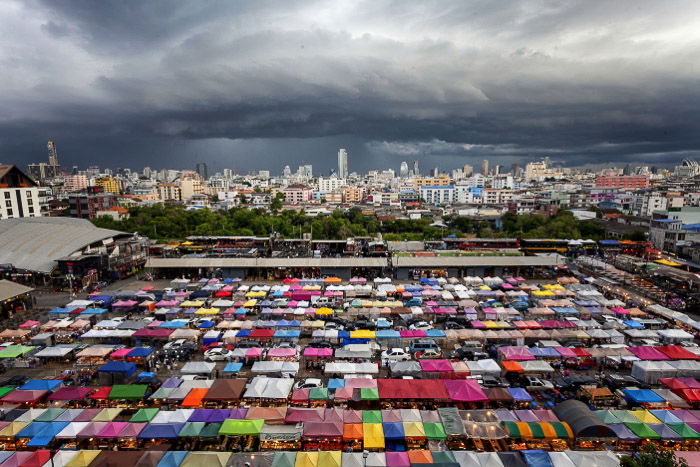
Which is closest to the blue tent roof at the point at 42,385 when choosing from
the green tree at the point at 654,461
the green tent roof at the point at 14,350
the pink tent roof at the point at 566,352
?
the green tent roof at the point at 14,350

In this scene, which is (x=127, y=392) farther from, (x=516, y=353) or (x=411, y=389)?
(x=516, y=353)

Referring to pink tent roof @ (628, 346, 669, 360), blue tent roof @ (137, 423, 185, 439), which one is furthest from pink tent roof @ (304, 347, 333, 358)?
pink tent roof @ (628, 346, 669, 360)

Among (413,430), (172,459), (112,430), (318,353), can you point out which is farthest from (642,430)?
(112,430)

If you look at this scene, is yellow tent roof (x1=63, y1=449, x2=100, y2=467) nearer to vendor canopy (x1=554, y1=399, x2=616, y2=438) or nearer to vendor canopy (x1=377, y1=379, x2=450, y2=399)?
vendor canopy (x1=377, y1=379, x2=450, y2=399)

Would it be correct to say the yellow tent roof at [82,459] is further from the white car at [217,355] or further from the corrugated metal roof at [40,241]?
the corrugated metal roof at [40,241]

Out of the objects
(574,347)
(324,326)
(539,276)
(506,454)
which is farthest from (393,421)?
(539,276)
